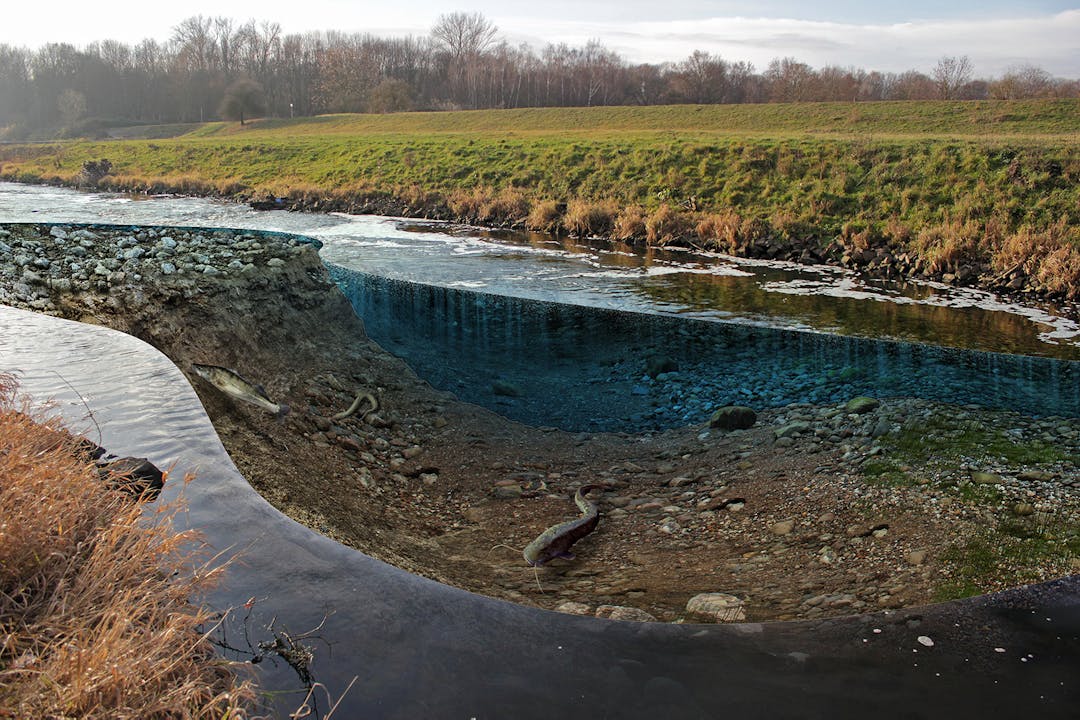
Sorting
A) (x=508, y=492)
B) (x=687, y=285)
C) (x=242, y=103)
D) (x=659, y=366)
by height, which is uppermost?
(x=242, y=103)

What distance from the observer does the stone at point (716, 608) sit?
4277 mm

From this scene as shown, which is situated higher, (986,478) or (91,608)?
(91,608)

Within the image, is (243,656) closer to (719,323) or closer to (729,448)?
(729,448)

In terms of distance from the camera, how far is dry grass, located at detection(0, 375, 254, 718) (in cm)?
252

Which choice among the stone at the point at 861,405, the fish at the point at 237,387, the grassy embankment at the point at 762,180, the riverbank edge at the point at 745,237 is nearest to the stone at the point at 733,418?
the stone at the point at 861,405

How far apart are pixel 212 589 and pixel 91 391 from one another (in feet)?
9.05

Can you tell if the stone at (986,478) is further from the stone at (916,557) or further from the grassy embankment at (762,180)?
the grassy embankment at (762,180)

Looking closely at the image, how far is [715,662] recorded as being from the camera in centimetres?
353

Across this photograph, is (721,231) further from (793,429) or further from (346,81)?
(346,81)

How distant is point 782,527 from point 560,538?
1.59m

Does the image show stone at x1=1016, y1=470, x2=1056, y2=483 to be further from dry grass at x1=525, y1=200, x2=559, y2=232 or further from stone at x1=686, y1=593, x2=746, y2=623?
dry grass at x1=525, y1=200, x2=559, y2=232

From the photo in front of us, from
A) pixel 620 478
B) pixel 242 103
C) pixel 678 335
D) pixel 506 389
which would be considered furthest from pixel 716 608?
pixel 242 103

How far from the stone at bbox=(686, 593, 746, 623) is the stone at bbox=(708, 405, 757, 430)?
12.2 ft

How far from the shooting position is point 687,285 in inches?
588
